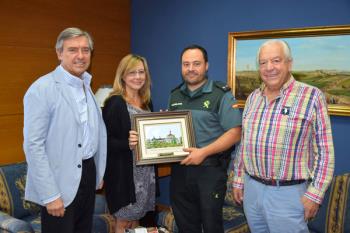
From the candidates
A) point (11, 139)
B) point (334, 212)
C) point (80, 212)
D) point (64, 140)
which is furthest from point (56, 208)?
point (334, 212)

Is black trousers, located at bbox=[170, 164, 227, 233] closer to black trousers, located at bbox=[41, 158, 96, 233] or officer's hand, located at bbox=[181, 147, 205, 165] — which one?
officer's hand, located at bbox=[181, 147, 205, 165]

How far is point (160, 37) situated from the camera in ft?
14.4

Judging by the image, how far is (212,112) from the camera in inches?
91.5

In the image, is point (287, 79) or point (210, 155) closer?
point (287, 79)

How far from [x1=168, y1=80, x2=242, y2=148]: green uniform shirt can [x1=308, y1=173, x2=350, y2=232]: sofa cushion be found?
3.32 feet

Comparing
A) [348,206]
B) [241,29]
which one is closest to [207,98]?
[348,206]

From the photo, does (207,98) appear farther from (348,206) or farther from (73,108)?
(348,206)

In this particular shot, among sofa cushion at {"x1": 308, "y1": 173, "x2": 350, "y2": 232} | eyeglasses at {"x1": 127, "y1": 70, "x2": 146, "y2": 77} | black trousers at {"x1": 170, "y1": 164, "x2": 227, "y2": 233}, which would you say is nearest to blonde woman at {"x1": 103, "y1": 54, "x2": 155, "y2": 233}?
eyeglasses at {"x1": 127, "y1": 70, "x2": 146, "y2": 77}

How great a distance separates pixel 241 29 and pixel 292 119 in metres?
2.01

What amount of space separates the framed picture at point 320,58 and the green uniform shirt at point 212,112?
1.24 metres

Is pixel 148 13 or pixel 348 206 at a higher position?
pixel 148 13

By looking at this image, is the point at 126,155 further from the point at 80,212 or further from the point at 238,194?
the point at 238,194

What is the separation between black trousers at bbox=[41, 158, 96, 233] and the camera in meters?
1.93

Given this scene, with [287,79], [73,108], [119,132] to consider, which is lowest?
[119,132]
